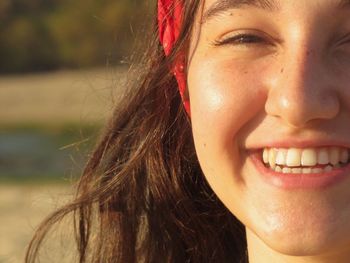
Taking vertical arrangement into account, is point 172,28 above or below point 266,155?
above

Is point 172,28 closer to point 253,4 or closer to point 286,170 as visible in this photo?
point 253,4

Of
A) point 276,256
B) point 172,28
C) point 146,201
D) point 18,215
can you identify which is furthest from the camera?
point 18,215

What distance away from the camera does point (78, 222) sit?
11.0 feet

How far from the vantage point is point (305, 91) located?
7.06 ft

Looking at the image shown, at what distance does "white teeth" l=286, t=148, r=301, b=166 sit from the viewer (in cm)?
227

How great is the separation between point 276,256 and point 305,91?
2.17 ft

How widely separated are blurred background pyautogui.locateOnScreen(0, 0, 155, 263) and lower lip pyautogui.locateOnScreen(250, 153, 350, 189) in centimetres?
96

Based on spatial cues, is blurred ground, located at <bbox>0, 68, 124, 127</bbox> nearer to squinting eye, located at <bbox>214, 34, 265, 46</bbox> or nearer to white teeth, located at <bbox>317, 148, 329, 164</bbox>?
squinting eye, located at <bbox>214, 34, 265, 46</bbox>

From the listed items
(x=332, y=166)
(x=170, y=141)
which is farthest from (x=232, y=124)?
(x=170, y=141)

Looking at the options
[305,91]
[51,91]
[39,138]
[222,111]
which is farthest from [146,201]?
[51,91]

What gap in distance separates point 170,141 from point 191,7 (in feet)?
2.20

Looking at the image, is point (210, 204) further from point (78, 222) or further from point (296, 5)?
point (296, 5)

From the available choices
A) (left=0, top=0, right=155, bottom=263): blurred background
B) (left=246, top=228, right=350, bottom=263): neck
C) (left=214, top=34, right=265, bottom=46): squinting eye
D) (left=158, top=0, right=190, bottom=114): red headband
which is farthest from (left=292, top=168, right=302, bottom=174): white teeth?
(left=0, top=0, right=155, bottom=263): blurred background

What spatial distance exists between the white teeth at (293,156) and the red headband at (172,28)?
1.76 feet
